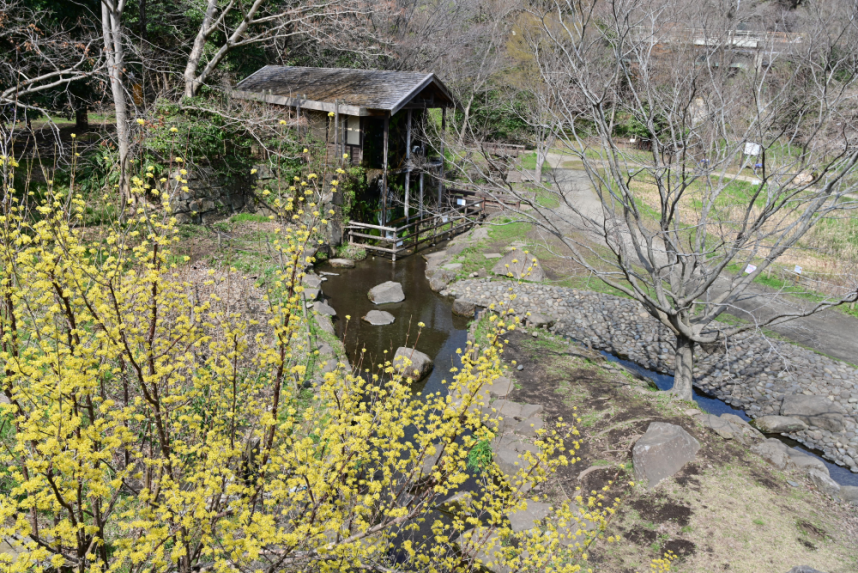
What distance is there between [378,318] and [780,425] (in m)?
7.73

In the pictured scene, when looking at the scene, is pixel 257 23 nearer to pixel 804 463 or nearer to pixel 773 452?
pixel 773 452

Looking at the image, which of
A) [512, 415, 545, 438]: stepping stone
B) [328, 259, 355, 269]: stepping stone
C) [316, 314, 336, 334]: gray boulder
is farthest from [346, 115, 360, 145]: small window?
[512, 415, 545, 438]: stepping stone

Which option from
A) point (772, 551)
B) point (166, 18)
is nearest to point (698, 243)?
point (772, 551)

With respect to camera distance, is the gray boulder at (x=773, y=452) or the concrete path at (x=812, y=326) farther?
the concrete path at (x=812, y=326)

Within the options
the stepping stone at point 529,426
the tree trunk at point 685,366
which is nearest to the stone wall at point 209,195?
the stepping stone at point 529,426

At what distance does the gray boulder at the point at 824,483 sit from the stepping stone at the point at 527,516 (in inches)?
135

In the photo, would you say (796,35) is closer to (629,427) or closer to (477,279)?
(477,279)

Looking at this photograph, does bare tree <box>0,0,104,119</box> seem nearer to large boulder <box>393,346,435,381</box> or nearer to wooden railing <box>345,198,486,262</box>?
wooden railing <box>345,198,486,262</box>

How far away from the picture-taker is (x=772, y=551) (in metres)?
5.99

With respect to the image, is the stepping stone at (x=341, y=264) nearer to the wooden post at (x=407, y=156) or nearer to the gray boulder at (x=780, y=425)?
the wooden post at (x=407, y=156)

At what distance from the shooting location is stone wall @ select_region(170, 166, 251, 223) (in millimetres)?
15336

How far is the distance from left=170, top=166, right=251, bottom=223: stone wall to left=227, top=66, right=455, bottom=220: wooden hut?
2.52m

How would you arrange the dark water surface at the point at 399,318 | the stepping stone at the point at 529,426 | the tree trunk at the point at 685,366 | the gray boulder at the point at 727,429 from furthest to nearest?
1. the dark water surface at the point at 399,318
2. the tree trunk at the point at 685,366
3. the stepping stone at the point at 529,426
4. the gray boulder at the point at 727,429

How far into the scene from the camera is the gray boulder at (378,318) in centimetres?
1266
